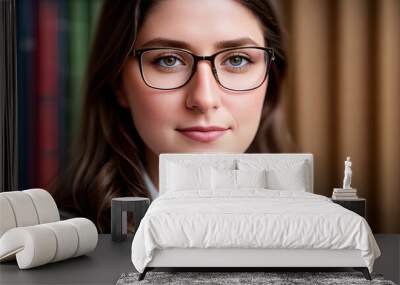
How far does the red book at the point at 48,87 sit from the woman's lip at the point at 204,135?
122cm

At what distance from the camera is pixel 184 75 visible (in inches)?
228

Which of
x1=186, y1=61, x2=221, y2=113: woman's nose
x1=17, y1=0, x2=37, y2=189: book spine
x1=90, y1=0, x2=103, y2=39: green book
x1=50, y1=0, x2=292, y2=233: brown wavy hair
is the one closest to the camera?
x1=186, y1=61, x2=221, y2=113: woman's nose

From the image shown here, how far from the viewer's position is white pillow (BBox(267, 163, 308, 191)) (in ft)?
18.4

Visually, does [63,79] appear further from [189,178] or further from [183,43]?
[189,178]

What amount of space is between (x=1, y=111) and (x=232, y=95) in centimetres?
206

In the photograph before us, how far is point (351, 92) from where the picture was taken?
6043 millimetres

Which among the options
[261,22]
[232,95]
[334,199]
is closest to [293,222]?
[334,199]

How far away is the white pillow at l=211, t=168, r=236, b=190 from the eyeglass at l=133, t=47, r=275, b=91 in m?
0.77

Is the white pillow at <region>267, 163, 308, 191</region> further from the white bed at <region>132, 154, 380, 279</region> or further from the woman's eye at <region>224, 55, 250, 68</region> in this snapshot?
the white bed at <region>132, 154, 380, 279</region>

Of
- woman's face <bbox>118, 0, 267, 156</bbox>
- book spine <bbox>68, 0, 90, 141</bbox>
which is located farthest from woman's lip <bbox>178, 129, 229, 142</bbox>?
book spine <bbox>68, 0, 90, 141</bbox>

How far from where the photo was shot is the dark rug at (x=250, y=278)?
4.14 metres

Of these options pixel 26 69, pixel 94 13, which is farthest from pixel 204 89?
pixel 26 69

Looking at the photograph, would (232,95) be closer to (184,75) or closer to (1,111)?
(184,75)

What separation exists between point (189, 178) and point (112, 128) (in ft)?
2.80
